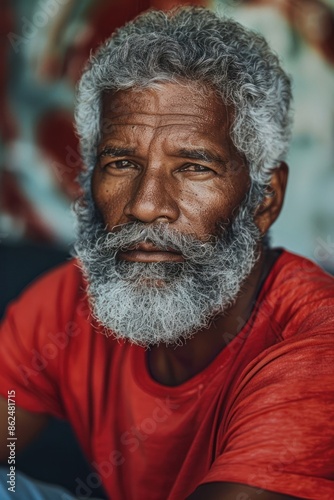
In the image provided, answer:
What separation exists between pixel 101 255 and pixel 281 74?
77cm

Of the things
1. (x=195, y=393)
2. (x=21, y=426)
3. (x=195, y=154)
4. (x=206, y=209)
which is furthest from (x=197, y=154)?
(x=21, y=426)

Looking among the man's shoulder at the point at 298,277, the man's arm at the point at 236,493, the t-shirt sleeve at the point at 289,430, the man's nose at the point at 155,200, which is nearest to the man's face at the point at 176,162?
the man's nose at the point at 155,200

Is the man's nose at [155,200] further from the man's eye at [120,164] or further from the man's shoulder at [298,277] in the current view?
the man's shoulder at [298,277]

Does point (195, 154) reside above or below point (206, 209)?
above

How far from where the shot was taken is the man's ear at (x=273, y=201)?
7.11 feet

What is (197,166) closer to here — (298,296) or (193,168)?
(193,168)

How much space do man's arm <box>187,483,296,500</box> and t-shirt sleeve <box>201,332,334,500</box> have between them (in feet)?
0.04

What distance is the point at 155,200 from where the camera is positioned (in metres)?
1.98

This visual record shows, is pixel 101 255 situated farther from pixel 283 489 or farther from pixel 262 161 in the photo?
pixel 283 489

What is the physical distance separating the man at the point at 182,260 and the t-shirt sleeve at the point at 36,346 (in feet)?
0.29

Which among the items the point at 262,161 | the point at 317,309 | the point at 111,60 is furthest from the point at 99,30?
the point at 317,309

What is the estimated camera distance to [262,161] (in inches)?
83.9

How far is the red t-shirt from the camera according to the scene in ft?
5.70

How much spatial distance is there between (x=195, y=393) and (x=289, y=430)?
0.43 m
